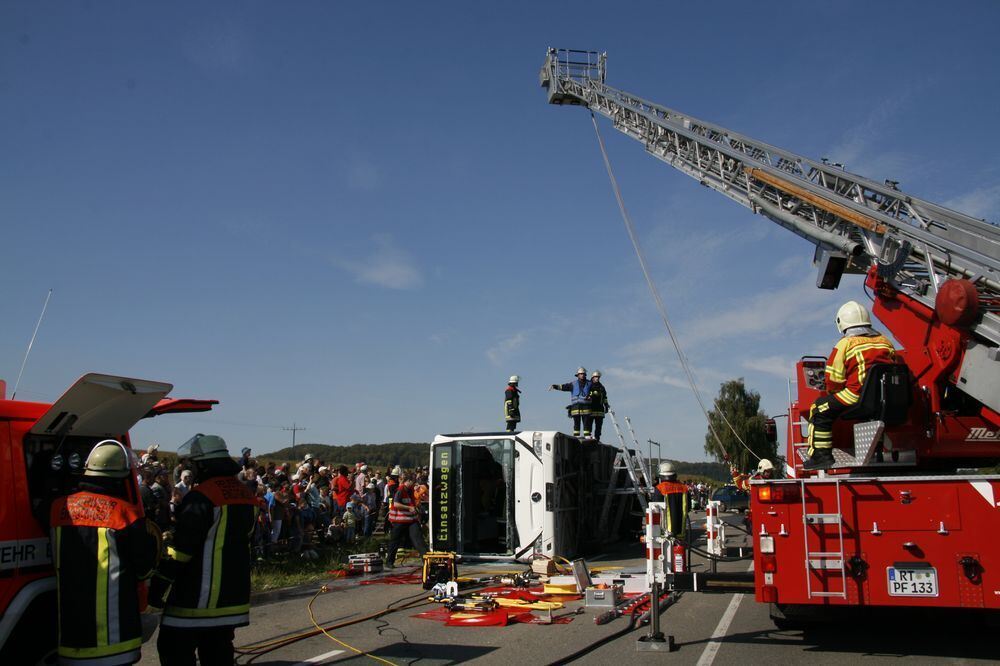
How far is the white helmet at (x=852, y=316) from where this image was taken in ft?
21.6

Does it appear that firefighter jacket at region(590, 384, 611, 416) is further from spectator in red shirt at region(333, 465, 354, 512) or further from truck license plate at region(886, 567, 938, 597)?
truck license plate at region(886, 567, 938, 597)

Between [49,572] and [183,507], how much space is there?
72cm

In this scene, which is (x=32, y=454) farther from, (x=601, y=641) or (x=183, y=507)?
(x=601, y=641)

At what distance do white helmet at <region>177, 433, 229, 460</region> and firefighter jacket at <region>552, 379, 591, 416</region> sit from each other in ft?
38.5

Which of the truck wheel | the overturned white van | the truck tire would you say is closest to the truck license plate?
the truck wheel

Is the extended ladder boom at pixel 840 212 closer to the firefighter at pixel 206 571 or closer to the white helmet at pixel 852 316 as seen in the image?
the white helmet at pixel 852 316

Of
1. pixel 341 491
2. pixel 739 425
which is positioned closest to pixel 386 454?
pixel 739 425

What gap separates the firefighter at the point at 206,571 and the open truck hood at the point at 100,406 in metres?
0.40

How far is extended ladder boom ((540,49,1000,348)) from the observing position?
6.57 metres

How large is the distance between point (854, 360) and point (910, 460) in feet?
3.54

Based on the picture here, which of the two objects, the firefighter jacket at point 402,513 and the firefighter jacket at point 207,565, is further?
the firefighter jacket at point 402,513

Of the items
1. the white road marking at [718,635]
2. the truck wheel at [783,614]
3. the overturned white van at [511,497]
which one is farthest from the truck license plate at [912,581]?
the overturned white van at [511,497]

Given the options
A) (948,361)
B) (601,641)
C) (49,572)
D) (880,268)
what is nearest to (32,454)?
(49,572)

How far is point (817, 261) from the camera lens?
9312mm
